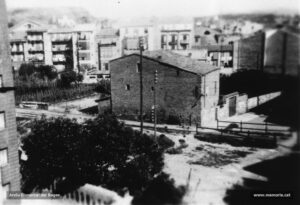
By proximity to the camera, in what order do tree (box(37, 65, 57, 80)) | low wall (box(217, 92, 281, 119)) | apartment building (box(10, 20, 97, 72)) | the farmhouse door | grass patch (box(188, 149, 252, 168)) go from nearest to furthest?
grass patch (box(188, 149, 252, 168))
low wall (box(217, 92, 281, 119))
the farmhouse door
tree (box(37, 65, 57, 80))
apartment building (box(10, 20, 97, 72))

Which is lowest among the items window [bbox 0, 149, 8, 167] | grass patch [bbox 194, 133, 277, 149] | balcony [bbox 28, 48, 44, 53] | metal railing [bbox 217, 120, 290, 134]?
grass patch [bbox 194, 133, 277, 149]

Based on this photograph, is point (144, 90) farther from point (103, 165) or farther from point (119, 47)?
point (119, 47)

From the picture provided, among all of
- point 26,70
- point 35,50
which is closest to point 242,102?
point 26,70

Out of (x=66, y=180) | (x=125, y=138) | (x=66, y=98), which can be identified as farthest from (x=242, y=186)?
(x=66, y=98)

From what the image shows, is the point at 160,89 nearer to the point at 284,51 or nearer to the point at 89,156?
the point at 89,156

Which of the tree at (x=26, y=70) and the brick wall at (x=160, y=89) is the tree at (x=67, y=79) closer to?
the tree at (x=26, y=70)

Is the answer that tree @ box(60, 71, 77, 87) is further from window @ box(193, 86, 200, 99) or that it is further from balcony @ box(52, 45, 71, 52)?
window @ box(193, 86, 200, 99)

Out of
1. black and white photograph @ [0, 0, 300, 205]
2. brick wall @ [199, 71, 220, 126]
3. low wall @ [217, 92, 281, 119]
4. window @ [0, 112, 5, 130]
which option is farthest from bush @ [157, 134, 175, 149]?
window @ [0, 112, 5, 130]
